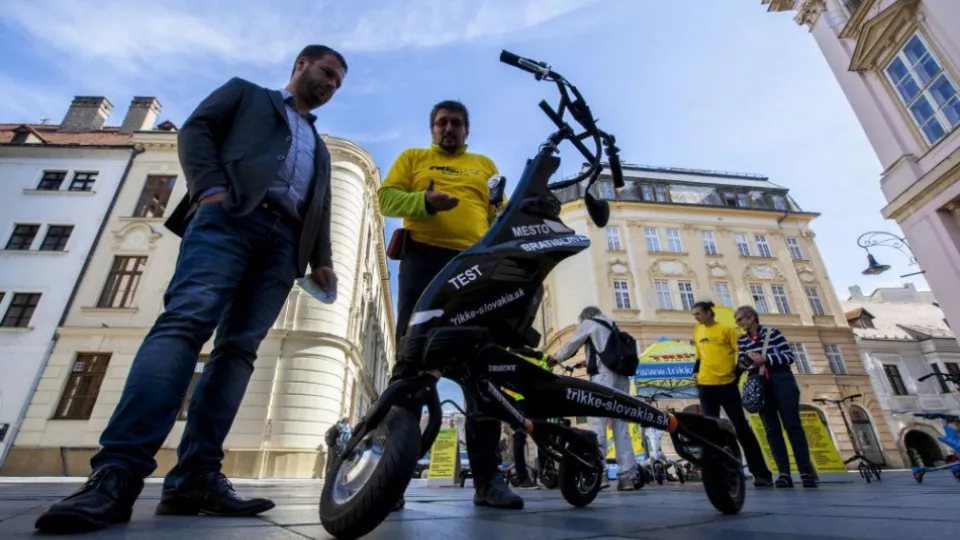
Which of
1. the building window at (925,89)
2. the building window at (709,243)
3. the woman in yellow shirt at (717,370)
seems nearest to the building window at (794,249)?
the building window at (709,243)

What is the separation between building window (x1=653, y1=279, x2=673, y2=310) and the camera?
21281 millimetres

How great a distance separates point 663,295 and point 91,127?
27.8 m

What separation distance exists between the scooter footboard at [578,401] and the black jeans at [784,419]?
11.1ft

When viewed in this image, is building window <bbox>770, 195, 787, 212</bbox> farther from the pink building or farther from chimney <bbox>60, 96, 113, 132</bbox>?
chimney <bbox>60, 96, 113, 132</bbox>

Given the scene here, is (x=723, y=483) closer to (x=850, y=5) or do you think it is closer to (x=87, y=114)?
(x=850, y=5)

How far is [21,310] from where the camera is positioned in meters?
13.6

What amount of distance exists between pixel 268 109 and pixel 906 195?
12549 mm

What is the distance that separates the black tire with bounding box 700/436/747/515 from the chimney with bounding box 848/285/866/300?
149ft

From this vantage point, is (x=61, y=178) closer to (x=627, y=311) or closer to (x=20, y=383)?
(x=20, y=383)

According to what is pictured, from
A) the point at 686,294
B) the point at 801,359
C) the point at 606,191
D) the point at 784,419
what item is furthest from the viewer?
the point at 606,191

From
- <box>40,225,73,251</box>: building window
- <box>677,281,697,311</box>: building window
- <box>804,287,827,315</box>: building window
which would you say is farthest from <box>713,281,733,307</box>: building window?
<box>40,225,73,251</box>: building window

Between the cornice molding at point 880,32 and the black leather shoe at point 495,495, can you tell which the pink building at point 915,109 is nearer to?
the cornice molding at point 880,32

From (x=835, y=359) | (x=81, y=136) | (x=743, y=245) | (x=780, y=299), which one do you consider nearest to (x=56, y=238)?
(x=81, y=136)

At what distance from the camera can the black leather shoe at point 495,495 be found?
1913 millimetres
